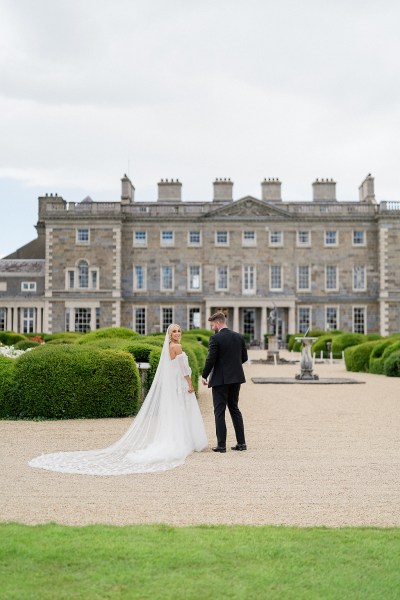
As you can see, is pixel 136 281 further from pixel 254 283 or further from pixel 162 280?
pixel 254 283

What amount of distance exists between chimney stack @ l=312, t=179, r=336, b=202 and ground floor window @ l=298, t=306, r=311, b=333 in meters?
8.93

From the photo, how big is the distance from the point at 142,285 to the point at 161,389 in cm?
3848

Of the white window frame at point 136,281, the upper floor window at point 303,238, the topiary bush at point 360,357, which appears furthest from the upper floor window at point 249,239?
the topiary bush at point 360,357

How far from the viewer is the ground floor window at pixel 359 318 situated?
46.2m

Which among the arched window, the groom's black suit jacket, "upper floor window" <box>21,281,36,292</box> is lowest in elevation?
the groom's black suit jacket

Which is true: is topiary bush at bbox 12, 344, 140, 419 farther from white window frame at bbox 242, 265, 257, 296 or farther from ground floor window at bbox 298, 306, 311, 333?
ground floor window at bbox 298, 306, 311, 333

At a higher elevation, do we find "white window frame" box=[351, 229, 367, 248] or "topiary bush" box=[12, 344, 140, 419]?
"white window frame" box=[351, 229, 367, 248]

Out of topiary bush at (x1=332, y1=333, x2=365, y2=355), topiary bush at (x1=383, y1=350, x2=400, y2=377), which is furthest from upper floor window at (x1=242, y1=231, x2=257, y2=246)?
topiary bush at (x1=383, y1=350, x2=400, y2=377)

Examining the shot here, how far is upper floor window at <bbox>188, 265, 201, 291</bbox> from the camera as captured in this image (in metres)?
46.3

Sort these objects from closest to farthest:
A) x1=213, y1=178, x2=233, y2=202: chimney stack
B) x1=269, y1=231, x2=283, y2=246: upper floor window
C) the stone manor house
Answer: the stone manor house → x1=269, y1=231, x2=283, y2=246: upper floor window → x1=213, y1=178, x2=233, y2=202: chimney stack

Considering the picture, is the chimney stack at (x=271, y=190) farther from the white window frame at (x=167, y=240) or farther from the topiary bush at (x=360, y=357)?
the topiary bush at (x=360, y=357)

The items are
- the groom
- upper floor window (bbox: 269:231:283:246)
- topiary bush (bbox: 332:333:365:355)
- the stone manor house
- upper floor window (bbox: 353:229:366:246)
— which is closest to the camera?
the groom

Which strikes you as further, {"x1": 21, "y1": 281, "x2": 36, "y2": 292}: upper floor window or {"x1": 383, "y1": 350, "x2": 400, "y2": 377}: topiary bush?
{"x1": 21, "y1": 281, "x2": 36, "y2": 292}: upper floor window

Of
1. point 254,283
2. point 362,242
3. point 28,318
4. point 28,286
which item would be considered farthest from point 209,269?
point 28,318
